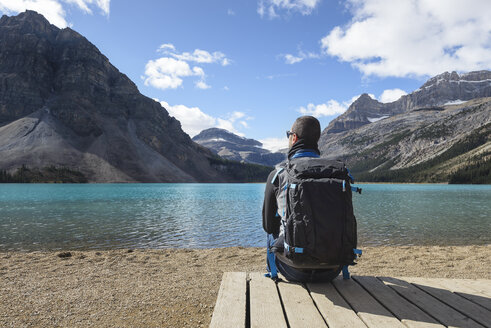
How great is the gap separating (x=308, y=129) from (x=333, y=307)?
109 inches

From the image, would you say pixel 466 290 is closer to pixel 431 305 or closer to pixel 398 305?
pixel 431 305

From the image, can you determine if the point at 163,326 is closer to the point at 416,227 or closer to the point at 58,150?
the point at 416,227

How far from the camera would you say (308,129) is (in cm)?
527

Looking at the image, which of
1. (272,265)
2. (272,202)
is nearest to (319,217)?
(272,202)

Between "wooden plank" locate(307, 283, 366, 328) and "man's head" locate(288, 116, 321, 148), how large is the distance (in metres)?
2.32

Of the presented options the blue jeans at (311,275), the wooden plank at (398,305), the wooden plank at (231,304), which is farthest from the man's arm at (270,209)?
the wooden plank at (398,305)

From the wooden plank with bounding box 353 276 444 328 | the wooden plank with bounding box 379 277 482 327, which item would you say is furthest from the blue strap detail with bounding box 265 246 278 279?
the wooden plank with bounding box 379 277 482 327

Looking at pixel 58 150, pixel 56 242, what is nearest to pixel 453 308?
pixel 56 242

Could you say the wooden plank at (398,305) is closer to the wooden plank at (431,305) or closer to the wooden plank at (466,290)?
the wooden plank at (431,305)

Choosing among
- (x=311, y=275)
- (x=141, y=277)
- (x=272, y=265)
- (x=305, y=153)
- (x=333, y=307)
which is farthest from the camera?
(x=141, y=277)

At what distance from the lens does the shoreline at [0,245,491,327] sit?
7492 mm

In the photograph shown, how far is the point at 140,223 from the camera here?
29203 mm

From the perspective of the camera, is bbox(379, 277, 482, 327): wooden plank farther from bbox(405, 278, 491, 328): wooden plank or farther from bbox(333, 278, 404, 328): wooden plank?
bbox(333, 278, 404, 328): wooden plank

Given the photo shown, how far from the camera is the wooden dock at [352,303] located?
3662mm
